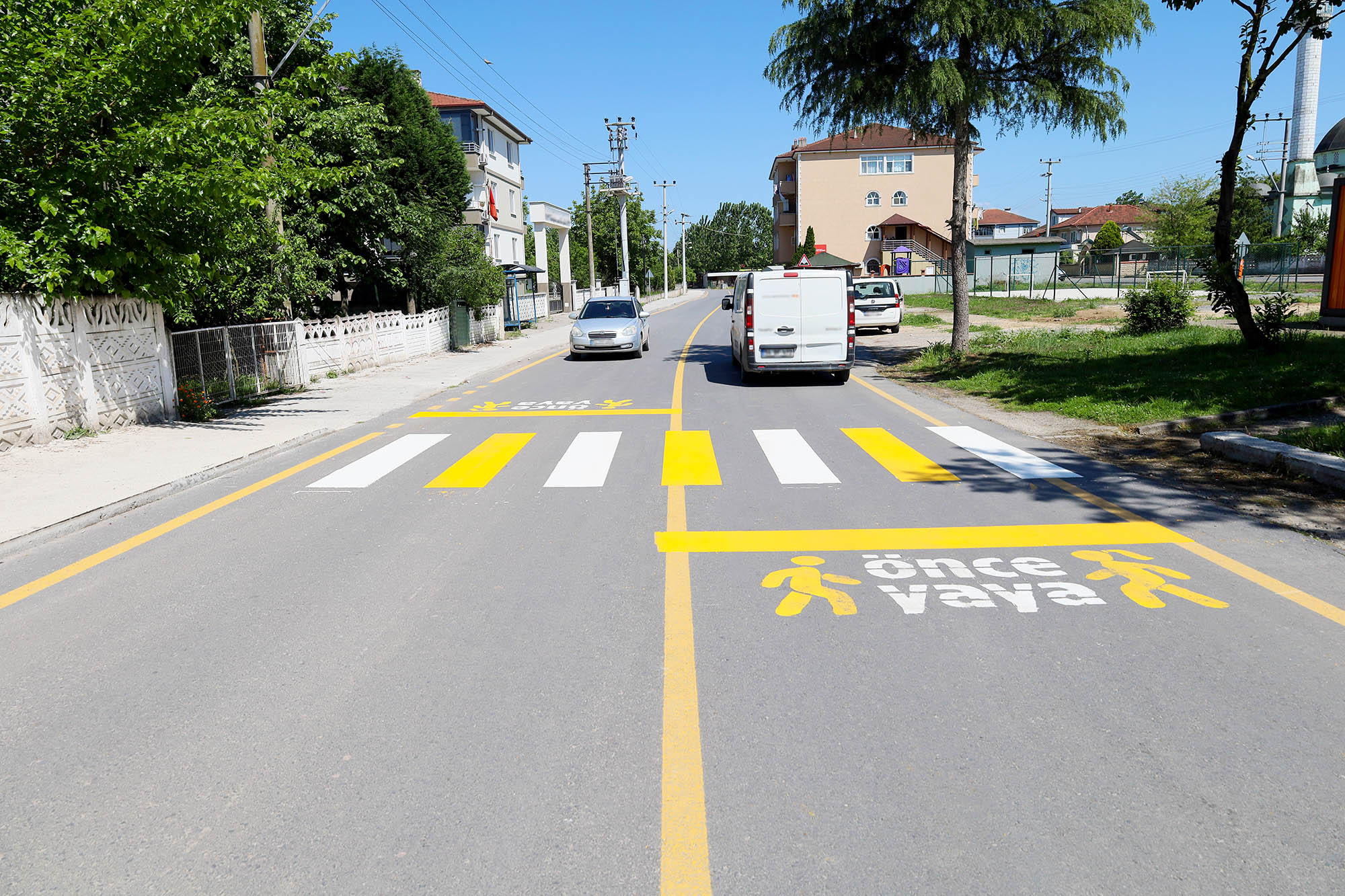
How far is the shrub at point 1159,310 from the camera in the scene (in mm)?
21859

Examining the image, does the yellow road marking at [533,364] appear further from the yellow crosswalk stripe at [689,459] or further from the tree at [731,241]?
the tree at [731,241]

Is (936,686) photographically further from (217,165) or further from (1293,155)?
(1293,155)

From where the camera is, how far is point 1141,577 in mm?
5512

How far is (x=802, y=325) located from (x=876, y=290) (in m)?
14.8

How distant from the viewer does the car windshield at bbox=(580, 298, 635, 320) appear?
2556 cm

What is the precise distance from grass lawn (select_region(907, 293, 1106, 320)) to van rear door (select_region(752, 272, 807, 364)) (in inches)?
→ 743

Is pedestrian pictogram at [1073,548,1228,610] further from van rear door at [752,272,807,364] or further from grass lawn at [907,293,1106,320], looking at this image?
grass lawn at [907,293,1106,320]

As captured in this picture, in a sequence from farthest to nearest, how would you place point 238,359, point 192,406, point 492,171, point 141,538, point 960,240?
point 492,171 → point 960,240 → point 238,359 → point 192,406 → point 141,538

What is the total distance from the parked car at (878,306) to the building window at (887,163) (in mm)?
50366

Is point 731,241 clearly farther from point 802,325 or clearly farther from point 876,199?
point 802,325

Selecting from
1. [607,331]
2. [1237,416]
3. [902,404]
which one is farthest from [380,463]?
[607,331]

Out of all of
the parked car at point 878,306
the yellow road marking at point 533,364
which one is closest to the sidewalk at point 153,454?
the yellow road marking at point 533,364

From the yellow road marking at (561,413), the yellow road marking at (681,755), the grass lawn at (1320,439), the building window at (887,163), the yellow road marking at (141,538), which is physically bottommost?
the yellow road marking at (681,755)

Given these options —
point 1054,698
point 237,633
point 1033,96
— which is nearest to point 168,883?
point 237,633
